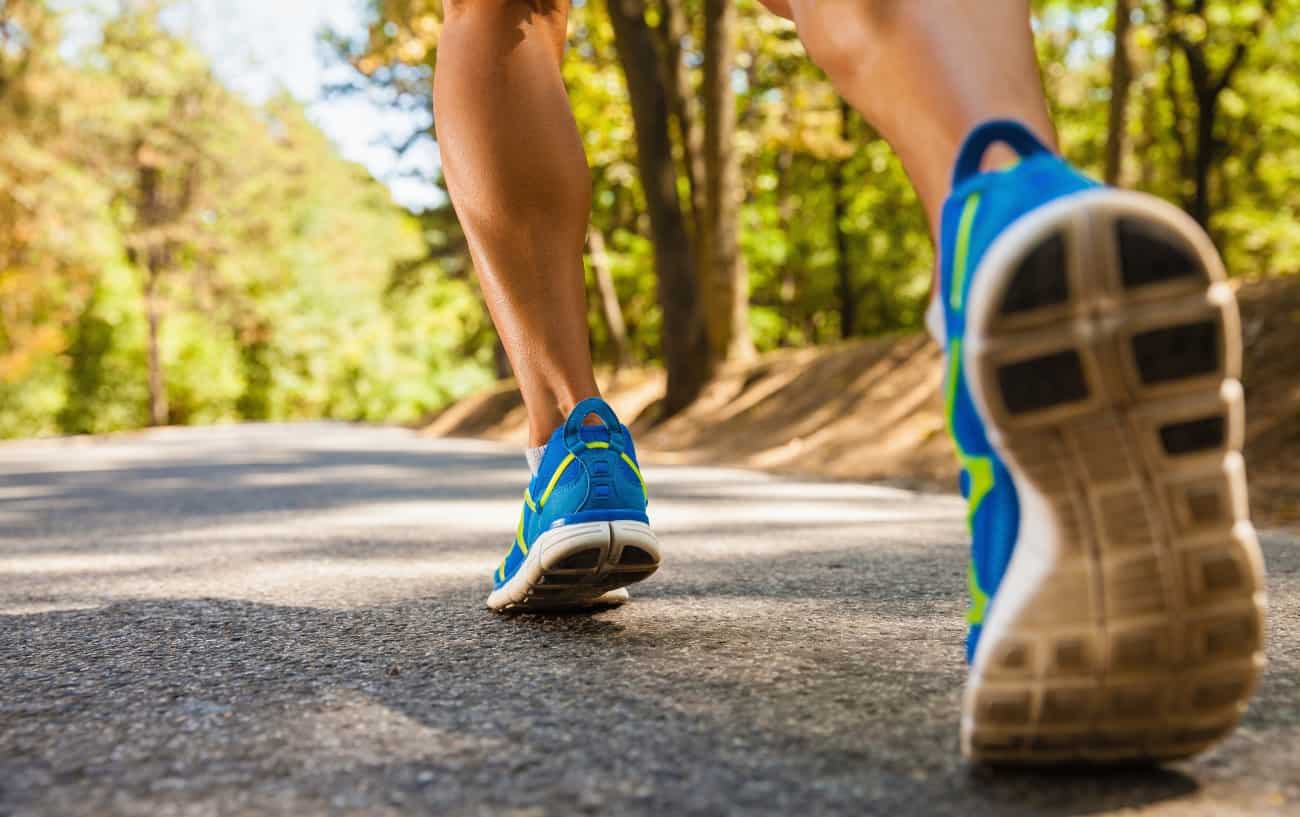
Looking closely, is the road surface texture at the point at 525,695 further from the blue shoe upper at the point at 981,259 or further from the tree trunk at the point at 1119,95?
the tree trunk at the point at 1119,95

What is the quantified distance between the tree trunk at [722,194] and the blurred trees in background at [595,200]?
3 cm

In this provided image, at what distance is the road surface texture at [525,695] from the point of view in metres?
1.00

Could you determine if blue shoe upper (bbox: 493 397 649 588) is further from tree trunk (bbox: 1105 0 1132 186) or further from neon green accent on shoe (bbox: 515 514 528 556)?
tree trunk (bbox: 1105 0 1132 186)

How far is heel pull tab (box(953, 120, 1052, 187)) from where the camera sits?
105cm

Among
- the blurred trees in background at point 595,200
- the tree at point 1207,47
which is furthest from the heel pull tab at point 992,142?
the tree at point 1207,47

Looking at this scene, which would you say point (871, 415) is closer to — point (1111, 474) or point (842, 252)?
point (1111, 474)

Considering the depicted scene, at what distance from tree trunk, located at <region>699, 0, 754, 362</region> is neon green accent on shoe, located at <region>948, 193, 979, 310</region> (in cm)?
1025

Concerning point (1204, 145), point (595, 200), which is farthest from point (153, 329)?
point (1204, 145)

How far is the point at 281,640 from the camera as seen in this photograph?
1.77 m

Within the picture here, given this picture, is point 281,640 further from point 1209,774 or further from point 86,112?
point 86,112

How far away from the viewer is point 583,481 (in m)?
1.68

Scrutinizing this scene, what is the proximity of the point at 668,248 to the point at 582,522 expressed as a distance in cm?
950

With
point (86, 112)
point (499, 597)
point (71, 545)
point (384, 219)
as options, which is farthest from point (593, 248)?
point (384, 219)

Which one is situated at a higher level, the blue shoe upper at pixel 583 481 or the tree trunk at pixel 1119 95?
the tree trunk at pixel 1119 95
